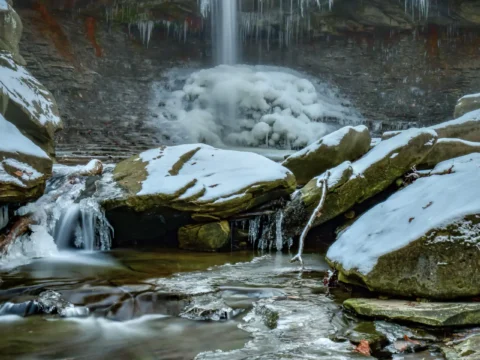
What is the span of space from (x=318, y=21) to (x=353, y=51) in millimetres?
1812

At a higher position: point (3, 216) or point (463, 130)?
point (463, 130)

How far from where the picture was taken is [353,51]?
1778 cm

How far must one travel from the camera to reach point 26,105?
5.75 meters

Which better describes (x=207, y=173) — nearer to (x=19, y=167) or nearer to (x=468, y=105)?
(x=19, y=167)

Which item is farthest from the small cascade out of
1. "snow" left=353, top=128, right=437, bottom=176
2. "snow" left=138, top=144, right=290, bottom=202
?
"snow" left=353, top=128, right=437, bottom=176

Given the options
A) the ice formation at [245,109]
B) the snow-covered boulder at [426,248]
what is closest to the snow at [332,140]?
the snow-covered boulder at [426,248]

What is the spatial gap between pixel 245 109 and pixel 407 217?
1216cm

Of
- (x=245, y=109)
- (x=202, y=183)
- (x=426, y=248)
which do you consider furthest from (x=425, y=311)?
(x=245, y=109)

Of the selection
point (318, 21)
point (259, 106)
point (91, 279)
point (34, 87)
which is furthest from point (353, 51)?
point (91, 279)

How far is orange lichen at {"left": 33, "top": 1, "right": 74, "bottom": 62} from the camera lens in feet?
49.8

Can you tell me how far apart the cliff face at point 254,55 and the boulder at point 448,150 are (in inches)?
362

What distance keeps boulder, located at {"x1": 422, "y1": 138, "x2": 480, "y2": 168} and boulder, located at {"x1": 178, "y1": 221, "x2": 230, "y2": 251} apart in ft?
10.7

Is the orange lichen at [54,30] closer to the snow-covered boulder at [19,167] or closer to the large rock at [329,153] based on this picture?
the large rock at [329,153]

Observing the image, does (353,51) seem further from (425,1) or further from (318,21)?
(425,1)
